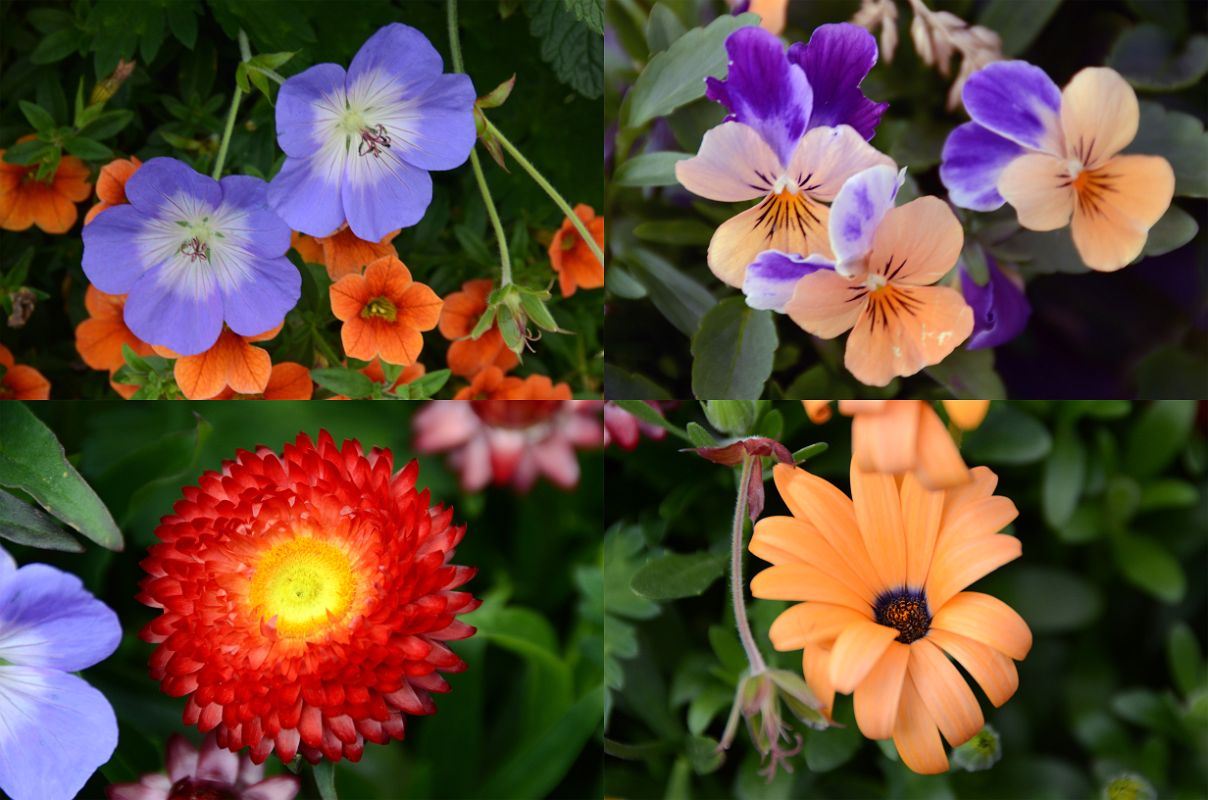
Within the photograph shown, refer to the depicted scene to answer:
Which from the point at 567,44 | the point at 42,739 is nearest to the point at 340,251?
the point at 567,44

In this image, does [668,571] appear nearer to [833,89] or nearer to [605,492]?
[605,492]

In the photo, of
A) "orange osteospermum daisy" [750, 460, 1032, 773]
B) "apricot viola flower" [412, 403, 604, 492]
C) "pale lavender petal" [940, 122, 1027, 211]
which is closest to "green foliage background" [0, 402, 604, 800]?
"apricot viola flower" [412, 403, 604, 492]

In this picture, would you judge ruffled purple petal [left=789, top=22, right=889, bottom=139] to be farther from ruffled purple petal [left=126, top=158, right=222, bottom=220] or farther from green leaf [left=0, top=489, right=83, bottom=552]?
green leaf [left=0, top=489, right=83, bottom=552]

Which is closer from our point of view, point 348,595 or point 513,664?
point 348,595

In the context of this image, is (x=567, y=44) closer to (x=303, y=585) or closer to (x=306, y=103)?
(x=306, y=103)

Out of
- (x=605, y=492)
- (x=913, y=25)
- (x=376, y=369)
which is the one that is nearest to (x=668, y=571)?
(x=605, y=492)
